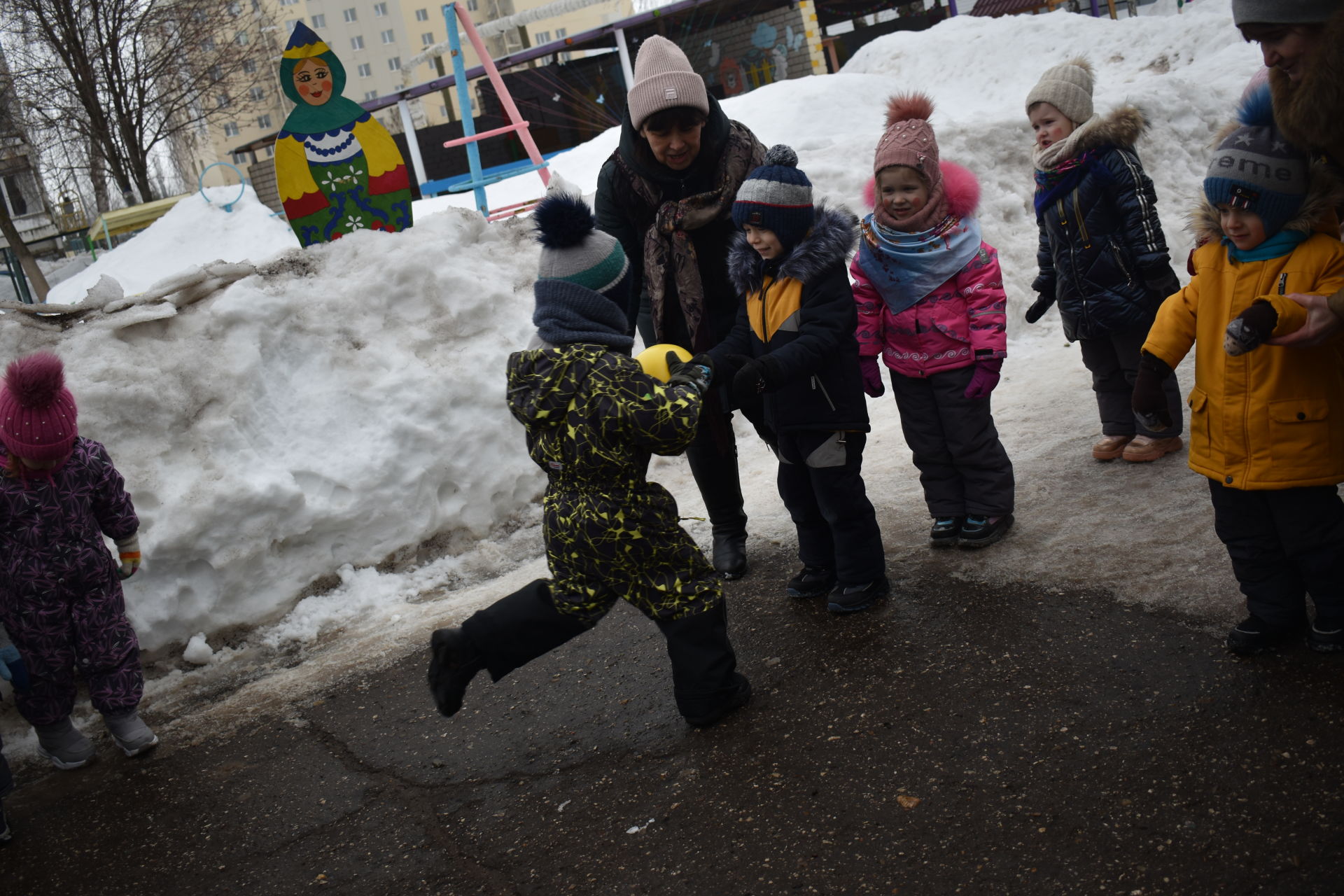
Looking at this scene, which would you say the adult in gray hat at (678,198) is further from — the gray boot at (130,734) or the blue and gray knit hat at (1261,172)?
the gray boot at (130,734)

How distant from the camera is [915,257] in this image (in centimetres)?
393

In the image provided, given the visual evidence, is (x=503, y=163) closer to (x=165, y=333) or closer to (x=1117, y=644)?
(x=165, y=333)

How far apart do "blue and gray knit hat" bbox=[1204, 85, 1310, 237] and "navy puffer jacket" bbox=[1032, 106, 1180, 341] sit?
162 cm

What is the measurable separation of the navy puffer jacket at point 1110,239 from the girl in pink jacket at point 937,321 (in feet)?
2.51

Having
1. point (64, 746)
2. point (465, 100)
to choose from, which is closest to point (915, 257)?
point (64, 746)

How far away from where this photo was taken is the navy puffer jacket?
4.36 meters

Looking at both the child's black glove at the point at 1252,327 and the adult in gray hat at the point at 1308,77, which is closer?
the adult in gray hat at the point at 1308,77

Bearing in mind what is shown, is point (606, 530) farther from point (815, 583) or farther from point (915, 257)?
point (915, 257)

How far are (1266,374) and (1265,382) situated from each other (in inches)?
0.8

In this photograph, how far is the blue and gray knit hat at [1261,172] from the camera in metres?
2.62

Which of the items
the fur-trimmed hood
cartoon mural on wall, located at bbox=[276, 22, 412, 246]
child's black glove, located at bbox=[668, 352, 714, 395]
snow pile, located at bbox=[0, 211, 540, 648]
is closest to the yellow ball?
child's black glove, located at bbox=[668, 352, 714, 395]

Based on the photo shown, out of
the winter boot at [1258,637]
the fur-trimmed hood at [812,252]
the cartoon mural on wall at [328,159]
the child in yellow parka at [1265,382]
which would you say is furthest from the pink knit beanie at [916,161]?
the cartoon mural on wall at [328,159]

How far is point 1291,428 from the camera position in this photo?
271 cm

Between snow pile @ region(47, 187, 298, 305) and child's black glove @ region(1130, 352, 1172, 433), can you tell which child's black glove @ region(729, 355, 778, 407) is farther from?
snow pile @ region(47, 187, 298, 305)
